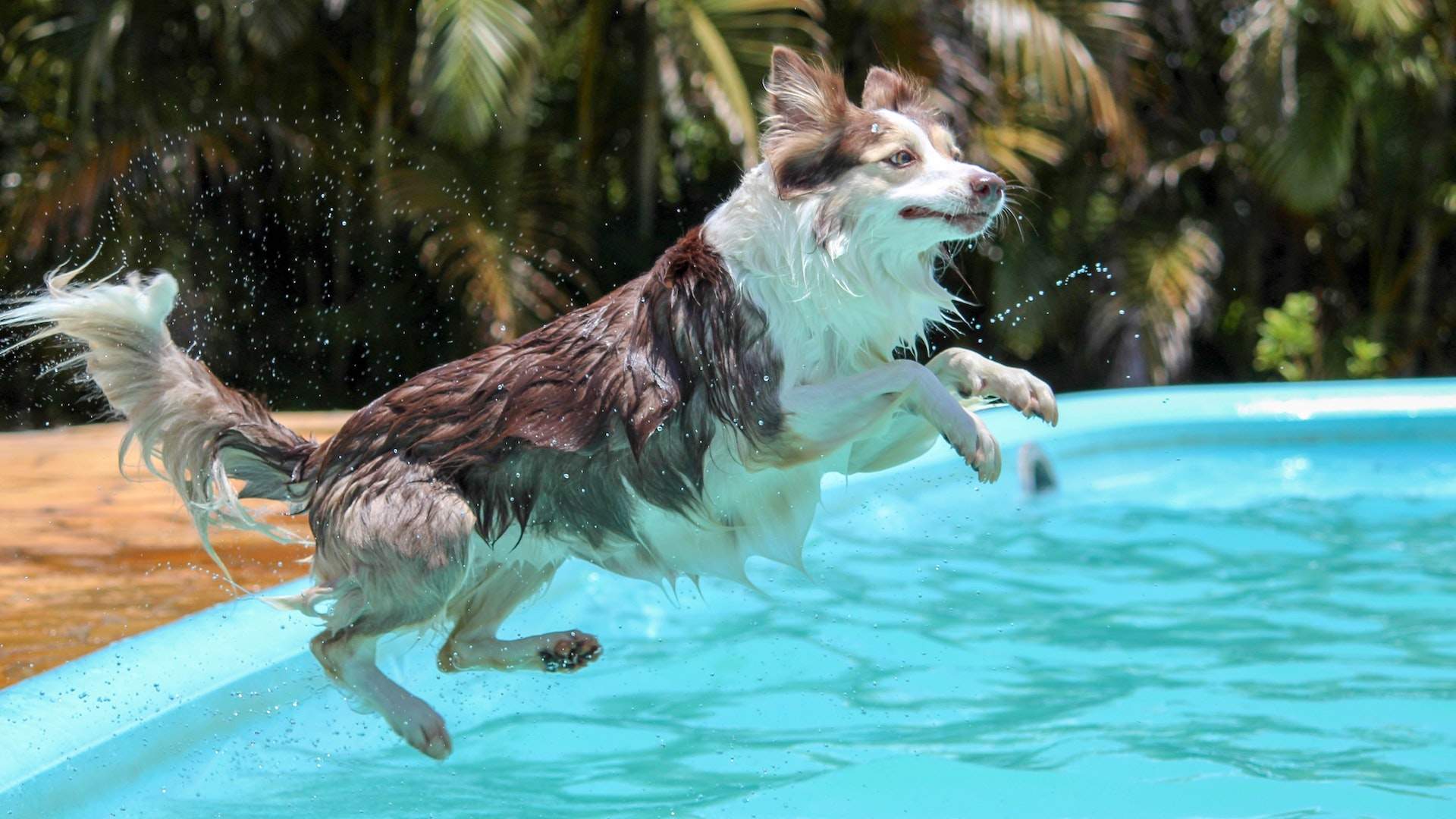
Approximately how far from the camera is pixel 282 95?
11.3 meters

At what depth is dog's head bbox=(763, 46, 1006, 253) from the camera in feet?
13.1

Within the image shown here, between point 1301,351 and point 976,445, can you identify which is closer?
point 976,445

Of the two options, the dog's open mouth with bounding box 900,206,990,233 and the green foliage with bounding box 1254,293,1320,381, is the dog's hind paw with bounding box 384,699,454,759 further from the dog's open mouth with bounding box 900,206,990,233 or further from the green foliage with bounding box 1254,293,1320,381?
the green foliage with bounding box 1254,293,1320,381

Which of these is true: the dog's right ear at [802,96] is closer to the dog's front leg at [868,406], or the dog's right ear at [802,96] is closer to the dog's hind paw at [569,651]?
the dog's front leg at [868,406]

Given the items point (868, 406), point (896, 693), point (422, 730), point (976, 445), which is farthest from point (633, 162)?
point (422, 730)

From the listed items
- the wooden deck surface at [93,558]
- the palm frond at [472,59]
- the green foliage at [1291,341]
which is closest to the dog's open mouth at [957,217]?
the wooden deck surface at [93,558]

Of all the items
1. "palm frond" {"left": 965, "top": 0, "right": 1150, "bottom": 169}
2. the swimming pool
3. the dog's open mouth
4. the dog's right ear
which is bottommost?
the swimming pool

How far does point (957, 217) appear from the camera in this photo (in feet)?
13.2

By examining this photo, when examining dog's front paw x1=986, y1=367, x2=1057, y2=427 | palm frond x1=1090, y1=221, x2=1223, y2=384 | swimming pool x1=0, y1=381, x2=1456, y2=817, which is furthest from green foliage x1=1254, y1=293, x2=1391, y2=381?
dog's front paw x1=986, y1=367, x2=1057, y2=427

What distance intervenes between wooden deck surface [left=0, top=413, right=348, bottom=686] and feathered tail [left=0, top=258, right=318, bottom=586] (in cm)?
19

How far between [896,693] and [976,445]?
104 centimetres

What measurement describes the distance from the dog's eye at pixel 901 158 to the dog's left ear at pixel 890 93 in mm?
297

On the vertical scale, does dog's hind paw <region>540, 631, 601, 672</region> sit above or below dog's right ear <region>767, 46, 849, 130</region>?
below

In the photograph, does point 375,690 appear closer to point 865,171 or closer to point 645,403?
point 645,403
